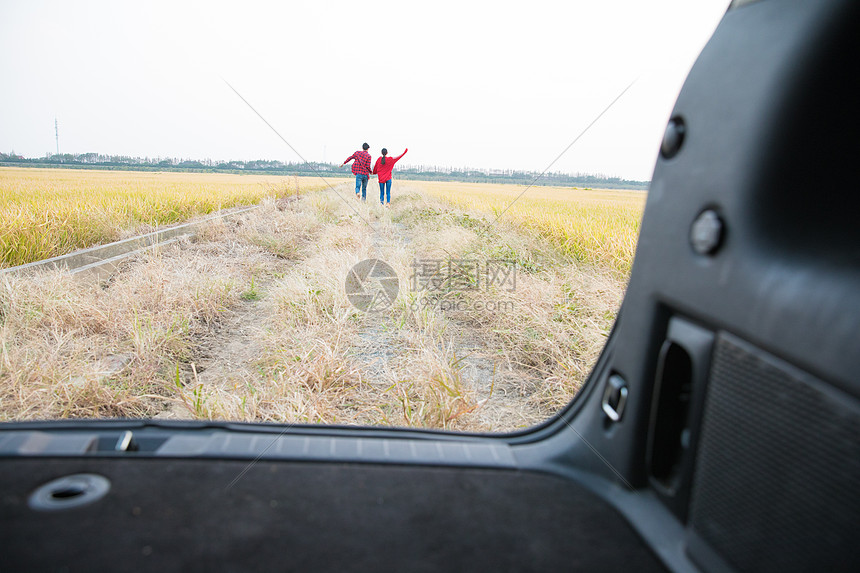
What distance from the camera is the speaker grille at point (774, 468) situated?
0.63m

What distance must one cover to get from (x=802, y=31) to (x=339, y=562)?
48.8 inches

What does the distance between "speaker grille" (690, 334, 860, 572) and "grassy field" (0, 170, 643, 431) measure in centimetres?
170

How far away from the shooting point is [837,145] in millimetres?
776

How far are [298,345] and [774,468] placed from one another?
3.08m

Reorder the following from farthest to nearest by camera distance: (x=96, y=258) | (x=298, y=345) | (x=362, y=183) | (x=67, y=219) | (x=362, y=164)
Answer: (x=362, y=183)
(x=362, y=164)
(x=67, y=219)
(x=96, y=258)
(x=298, y=345)

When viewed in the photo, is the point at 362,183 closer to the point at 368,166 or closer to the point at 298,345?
the point at 368,166

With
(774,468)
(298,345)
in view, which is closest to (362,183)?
(298,345)

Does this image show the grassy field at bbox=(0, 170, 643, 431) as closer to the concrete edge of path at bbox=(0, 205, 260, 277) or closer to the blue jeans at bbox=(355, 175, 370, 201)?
the concrete edge of path at bbox=(0, 205, 260, 277)

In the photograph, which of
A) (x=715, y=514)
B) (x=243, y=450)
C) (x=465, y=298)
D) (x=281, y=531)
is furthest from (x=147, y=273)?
(x=715, y=514)

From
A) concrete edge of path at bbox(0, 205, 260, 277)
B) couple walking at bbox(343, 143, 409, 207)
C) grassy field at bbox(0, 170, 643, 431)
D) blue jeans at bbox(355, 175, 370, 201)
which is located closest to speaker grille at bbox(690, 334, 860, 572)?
grassy field at bbox(0, 170, 643, 431)

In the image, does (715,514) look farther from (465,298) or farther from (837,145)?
(465,298)

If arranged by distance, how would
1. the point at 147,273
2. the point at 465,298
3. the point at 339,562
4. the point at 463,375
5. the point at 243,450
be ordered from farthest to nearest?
1. the point at 465,298
2. the point at 147,273
3. the point at 463,375
4. the point at 243,450
5. the point at 339,562

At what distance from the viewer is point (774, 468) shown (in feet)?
2.40

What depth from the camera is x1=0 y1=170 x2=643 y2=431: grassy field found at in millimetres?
2570
